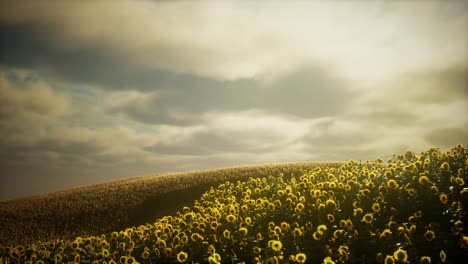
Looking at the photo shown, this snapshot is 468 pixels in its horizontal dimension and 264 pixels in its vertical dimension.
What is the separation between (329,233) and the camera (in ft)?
30.0

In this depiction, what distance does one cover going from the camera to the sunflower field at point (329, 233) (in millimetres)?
7652

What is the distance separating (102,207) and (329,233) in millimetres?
19917

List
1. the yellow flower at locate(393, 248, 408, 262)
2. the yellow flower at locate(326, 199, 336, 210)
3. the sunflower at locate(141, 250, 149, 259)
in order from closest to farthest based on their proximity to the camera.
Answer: the yellow flower at locate(393, 248, 408, 262) < the sunflower at locate(141, 250, 149, 259) < the yellow flower at locate(326, 199, 336, 210)

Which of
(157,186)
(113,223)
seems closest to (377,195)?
(113,223)

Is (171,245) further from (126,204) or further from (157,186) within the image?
(157,186)

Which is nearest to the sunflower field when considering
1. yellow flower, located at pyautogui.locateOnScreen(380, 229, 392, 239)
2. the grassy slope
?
yellow flower, located at pyautogui.locateOnScreen(380, 229, 392, 239)

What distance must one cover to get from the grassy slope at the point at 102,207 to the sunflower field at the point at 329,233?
1153 centimetres

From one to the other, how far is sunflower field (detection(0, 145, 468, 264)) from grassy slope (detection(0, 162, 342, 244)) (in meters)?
11.5

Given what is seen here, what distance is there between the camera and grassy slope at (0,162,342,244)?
72.7 feet

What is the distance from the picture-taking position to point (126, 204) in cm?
2489

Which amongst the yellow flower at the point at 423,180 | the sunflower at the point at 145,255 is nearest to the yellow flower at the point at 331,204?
the yellow flower at the point at 423,180

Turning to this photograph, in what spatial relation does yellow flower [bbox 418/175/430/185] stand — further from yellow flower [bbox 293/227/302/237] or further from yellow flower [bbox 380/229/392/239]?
yellow flower [bbox 293/227/302/237]

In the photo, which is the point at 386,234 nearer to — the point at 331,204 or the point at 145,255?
the point at 331,204

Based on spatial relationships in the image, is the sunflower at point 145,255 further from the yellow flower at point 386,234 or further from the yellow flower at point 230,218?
the yellow flower at point 386,234
